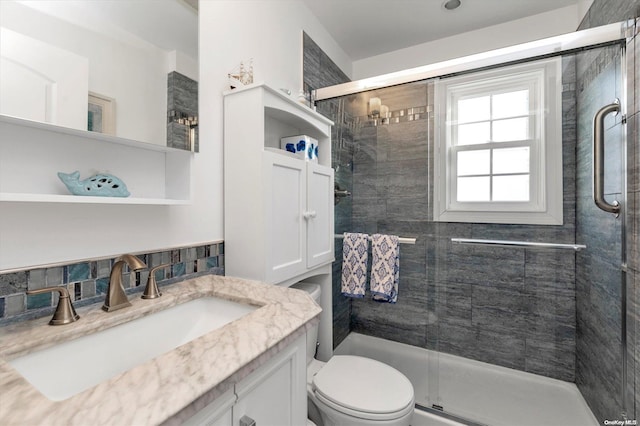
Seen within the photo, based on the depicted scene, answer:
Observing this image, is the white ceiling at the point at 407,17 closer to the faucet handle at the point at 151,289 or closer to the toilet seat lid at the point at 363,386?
the faucet handle at the point at 151,289

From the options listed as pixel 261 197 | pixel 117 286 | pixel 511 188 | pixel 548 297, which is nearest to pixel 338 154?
pixel 261 197

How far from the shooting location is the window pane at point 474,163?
207 cm

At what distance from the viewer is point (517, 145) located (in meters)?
2.00

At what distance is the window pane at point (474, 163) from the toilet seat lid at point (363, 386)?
58.1 inches

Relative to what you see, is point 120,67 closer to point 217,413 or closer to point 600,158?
point 217,413

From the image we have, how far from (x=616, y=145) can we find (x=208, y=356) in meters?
1.90

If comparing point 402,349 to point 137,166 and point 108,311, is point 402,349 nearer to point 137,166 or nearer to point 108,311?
point 108,311

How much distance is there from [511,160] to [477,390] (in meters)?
1.53

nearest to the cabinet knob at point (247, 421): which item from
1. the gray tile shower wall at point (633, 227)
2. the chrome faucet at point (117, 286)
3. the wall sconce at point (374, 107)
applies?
the chrome faucet at point (117, 286)

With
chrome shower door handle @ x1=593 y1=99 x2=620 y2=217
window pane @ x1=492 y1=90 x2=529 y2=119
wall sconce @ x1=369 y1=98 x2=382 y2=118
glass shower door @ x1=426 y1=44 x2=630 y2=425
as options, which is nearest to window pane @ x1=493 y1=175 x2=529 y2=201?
glass shower door @ x1=426 y1=44 x2=630 y2=425

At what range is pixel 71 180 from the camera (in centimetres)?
79

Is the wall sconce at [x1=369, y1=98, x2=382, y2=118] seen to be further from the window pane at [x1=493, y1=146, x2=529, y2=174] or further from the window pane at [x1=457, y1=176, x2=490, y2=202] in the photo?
the window pane at [x1=493, y1=146, x2=529, y2=174]

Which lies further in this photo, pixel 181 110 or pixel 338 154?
pixel 338 154

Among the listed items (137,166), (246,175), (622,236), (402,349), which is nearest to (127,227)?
(137,166)
